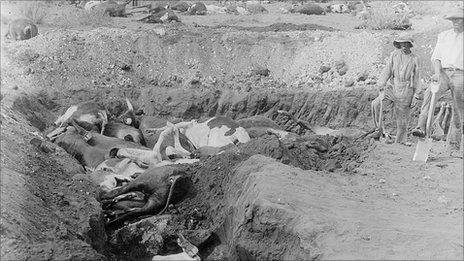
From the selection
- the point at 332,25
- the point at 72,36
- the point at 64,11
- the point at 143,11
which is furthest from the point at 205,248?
the point at 143,11

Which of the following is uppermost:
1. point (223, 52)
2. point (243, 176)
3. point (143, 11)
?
point (243, 176)

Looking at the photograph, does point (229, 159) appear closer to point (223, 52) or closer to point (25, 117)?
point (25, 117)

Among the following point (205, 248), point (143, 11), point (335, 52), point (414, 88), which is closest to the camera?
point (205, 248)

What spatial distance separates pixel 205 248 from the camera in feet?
33.9

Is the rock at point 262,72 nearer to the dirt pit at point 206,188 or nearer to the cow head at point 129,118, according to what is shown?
the cow head at point 129,118

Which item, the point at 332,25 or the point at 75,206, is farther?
the point at 332,25

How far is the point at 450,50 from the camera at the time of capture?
11164 mm

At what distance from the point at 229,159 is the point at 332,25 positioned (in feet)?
44.0

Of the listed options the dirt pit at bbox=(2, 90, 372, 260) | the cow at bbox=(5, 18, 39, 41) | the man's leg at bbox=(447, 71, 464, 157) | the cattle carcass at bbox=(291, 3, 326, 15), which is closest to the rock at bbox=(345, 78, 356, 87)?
the dirt pit at bbox=(2, 90, 372, 260)

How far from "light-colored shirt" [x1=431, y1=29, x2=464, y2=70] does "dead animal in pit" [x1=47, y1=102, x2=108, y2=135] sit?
711 cm

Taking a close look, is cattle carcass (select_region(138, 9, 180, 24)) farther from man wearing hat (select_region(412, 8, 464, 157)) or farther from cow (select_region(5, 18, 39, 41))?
man wearing hat (select_region(412, 8, 464, 157))

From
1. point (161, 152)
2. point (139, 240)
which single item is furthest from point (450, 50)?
point (161, 152)

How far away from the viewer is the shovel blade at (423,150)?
37.9 ft

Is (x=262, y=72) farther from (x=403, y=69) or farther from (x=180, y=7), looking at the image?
(x=180, y=7)
